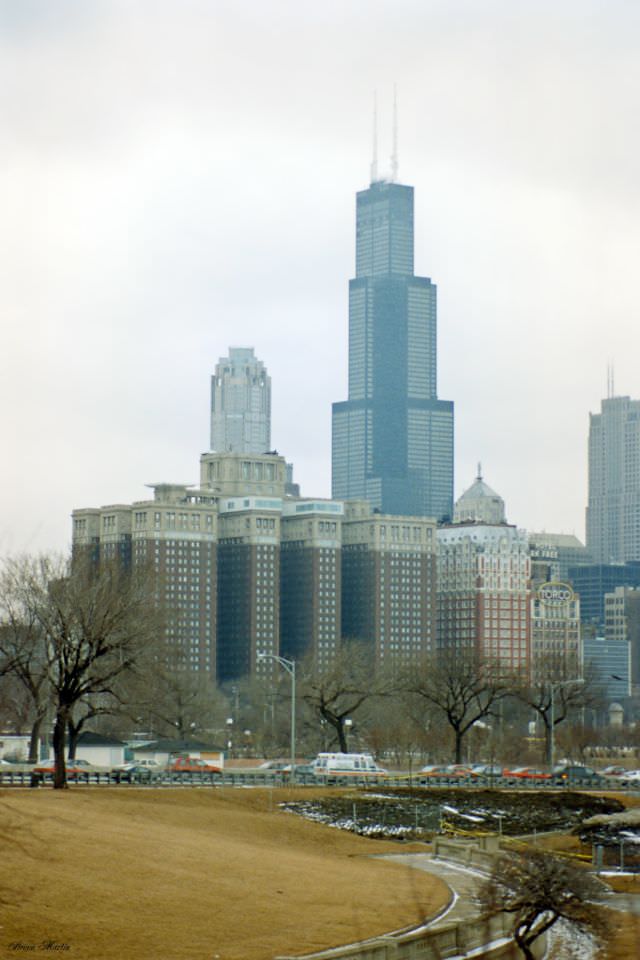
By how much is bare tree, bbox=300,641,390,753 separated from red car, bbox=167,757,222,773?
11.6 metres

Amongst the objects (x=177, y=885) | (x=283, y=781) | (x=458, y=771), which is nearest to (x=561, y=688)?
(x=458, y=771)

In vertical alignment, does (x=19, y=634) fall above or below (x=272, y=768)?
above

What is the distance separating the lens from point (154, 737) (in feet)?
588

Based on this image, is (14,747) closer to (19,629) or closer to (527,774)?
(19,629)

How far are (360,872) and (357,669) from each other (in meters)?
101

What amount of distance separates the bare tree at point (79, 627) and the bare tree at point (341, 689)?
→ 31972mm

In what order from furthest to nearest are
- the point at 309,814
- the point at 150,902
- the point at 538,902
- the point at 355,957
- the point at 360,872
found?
the point at 309,814, the point at 360,872, the point at 150,902, the point at 538,902, the point at 355,957

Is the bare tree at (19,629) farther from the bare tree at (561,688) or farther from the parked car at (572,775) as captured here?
the bare tree at (561,688)

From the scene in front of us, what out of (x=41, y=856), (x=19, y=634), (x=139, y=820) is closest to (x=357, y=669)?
(x=19, y=634)

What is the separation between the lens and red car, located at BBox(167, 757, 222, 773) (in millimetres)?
111369

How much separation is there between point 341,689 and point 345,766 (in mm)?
12817

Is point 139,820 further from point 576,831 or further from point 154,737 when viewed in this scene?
point 154,737

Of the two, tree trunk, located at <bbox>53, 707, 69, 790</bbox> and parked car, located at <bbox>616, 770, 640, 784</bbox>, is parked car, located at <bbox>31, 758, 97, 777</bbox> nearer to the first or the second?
tree trunk, located at <bbox>53, 707, 69, 790</bbox>

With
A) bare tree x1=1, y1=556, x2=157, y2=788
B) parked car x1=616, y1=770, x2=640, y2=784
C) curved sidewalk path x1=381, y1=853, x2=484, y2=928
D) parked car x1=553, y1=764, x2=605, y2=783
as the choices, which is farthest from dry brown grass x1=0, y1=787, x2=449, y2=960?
parked car x1=616, y1=770, x2=640, y2=784
